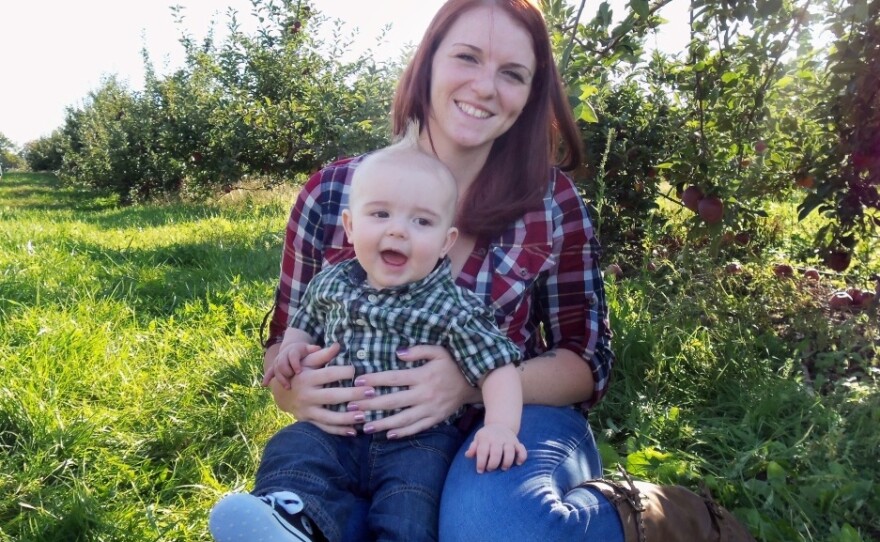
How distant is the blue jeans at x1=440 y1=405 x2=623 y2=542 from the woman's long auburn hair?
52 centimetres

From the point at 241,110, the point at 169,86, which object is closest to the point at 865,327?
the point at 241,110

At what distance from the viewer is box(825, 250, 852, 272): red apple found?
278 cm

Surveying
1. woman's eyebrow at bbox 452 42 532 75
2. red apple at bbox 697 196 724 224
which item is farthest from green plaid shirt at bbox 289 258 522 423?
red apple at bbox 697 196 724 224

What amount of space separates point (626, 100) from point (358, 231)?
10.5ft

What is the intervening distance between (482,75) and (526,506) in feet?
3.02

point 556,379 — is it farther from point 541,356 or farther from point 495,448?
point 495,448

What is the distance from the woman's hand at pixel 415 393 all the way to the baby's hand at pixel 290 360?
0.44 feet

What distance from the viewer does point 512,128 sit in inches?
71.8

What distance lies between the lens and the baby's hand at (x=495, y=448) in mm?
1374

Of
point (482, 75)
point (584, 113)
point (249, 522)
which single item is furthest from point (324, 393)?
point (584, 113)

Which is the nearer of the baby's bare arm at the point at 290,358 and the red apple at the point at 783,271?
the baby's bare arm at the point at 290,358

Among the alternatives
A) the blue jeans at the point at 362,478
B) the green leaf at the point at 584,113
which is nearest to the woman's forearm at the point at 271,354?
the blue jeans at the point at 362,478

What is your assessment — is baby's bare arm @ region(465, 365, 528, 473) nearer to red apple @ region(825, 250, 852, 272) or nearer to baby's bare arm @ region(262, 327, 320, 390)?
baby's bare arm @ region(262, 327, 320, 390)

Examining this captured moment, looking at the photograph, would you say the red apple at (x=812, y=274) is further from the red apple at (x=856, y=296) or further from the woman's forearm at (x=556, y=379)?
the woman's forearm at (x=556, y=379)
